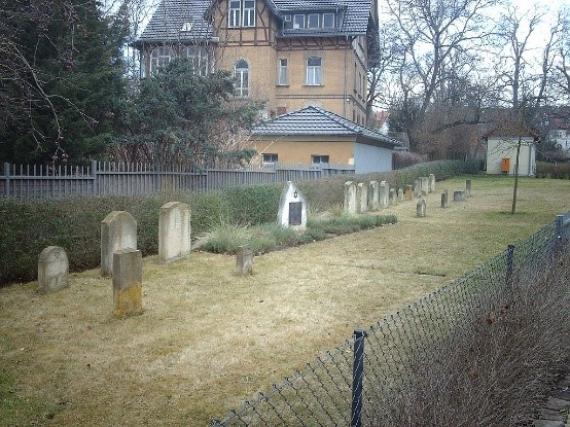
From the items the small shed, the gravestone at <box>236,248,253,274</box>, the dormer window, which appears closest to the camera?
the gravestone at <box>236,248,253,274</box>

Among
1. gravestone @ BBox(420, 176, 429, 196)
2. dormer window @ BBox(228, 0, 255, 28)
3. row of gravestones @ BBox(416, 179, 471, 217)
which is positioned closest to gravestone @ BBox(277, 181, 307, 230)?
row of gravestones @ BBox(416, 179, 471, 217)

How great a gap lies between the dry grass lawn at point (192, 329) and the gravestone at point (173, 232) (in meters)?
0.36

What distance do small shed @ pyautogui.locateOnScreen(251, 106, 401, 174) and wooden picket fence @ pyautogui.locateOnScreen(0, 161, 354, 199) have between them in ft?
26.9

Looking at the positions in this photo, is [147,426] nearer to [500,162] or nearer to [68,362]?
[68,362]

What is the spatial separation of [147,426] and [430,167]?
39215mm

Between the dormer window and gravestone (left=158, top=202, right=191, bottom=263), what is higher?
the dormer window

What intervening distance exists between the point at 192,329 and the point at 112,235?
3.61m

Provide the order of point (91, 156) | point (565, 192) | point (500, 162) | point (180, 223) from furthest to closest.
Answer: point (500, 162), point (565, 192), point (91, 156), point (180, 223)

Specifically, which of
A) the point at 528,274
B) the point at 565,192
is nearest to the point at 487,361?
the point at 528,274

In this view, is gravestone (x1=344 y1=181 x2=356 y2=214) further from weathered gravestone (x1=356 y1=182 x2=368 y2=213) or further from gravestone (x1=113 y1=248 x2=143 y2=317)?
gravestone (x1=113 y1=248 x2=143 y2=317)

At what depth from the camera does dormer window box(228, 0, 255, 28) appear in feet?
126

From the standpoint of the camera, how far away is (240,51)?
3959 cm

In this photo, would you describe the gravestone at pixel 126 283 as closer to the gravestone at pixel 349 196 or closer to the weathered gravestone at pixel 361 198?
the gravestone at pixel 349 196

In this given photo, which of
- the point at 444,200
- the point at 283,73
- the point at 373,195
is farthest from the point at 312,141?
the point at 283,73
